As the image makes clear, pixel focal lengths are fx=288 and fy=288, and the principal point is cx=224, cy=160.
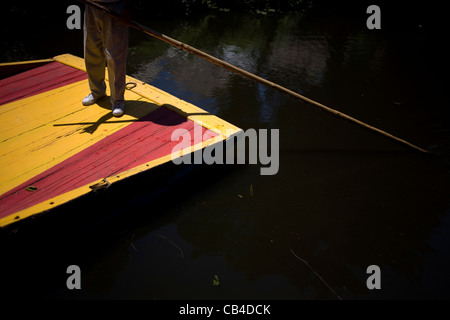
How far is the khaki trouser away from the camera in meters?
2.96

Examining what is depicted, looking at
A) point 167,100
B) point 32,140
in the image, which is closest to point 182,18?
point 167,100

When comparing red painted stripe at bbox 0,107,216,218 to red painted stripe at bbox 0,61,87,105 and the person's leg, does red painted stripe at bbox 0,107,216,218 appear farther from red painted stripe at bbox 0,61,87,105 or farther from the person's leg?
red painted stripe at bbox 0,61,87,105

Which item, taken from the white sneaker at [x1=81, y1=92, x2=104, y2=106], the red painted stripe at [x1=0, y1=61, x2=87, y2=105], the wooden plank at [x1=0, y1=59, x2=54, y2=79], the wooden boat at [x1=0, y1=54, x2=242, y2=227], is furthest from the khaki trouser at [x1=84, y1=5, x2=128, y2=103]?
the wooden plank at [x1=0, y1=59, x2=54, y2=79]

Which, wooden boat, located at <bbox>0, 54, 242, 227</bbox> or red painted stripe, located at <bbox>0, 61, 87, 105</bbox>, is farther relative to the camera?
red painted stripe, located at <bbox>0, 61, 87, 105</bbox>

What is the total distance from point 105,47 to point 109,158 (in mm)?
1255

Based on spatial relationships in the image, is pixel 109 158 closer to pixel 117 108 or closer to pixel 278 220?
pixel 117 108

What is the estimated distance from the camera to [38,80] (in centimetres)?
399

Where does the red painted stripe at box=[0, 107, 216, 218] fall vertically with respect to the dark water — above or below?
above

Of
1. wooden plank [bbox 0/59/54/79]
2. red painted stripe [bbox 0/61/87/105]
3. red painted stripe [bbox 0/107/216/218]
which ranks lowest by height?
red painted stripe [bbox 0/107/216/218]

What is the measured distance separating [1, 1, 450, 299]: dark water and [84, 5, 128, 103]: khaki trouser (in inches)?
51.2

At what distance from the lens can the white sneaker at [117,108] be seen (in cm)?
333

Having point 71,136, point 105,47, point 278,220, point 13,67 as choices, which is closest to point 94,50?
point 105,47

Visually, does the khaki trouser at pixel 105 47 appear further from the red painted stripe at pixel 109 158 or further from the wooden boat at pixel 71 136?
the red painted stripe at pixel 109 158

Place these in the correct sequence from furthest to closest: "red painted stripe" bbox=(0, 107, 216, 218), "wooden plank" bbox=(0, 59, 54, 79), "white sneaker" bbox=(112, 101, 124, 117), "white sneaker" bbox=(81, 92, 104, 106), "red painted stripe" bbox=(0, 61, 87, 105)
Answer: "wooden plank" bbox=(0, 59, 54, 79) < "red painted stripe" bbox=(0, 61, 87, 105) < "white sneaker" bbox=(81, 92, 104, 106) < "white sneaker" bbox=(112, 101, 124, 117) < "red painted stripe" bbox=(0, 107, 216, 218)
